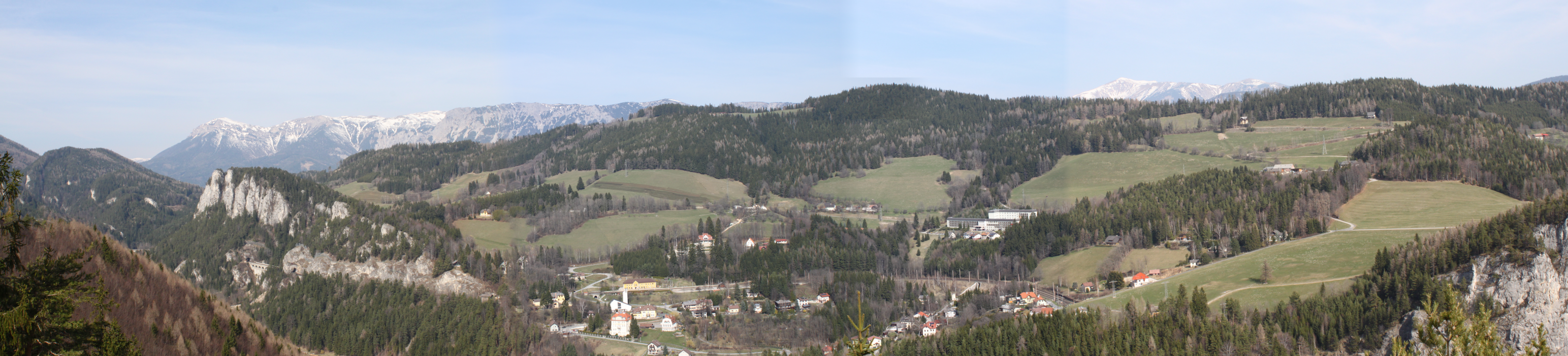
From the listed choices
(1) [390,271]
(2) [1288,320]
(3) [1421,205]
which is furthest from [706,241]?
(3) [1421,205]

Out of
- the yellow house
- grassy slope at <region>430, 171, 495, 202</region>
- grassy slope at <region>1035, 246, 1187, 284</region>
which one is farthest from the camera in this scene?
grassy slope at <region>430, 171, 495, 202</region>

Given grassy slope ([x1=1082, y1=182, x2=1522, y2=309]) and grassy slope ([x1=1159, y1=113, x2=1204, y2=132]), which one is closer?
grassy slope ([x1=1082, y1=182, x2=1522, y2=309])

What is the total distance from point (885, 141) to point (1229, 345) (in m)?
115

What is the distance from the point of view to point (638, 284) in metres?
77.8

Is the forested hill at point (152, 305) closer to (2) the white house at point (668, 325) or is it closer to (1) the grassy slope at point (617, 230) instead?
(2) the white house at point (668, 325)

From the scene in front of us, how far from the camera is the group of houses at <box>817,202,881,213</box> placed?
391ft

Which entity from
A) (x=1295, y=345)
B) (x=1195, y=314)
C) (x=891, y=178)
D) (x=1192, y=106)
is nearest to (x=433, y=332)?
(x=1195, y=314)

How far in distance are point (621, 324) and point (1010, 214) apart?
5930 cm

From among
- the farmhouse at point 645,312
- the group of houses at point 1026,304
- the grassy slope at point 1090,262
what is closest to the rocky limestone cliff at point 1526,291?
the group of houses at point 1026,304

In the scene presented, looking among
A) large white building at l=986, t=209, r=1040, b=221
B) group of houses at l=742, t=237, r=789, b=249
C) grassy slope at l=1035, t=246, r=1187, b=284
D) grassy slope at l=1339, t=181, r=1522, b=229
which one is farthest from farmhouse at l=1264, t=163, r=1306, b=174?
group of houses at l=742, t=237, r=789, b=249

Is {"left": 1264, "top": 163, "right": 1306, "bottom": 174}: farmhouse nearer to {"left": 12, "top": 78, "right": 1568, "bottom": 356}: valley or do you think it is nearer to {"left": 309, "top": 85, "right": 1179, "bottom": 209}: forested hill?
{"left": 12, "top": 78, "right": 1568, "bottom": 356}: valley

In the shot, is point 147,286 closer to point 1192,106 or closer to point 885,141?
point 885,141

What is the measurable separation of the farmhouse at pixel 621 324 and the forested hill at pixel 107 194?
315ft

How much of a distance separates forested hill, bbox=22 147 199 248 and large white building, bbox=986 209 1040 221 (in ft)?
377
